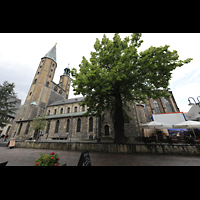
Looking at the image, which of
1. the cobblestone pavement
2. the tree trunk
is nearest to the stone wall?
the tree trunk

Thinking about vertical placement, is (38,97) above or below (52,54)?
below

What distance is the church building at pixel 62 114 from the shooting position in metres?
18.6

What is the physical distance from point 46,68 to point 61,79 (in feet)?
45.1

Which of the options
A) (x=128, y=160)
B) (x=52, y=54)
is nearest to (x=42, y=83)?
(x=52, y=54)

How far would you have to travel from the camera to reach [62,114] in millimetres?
27281

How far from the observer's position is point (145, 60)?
299 inches

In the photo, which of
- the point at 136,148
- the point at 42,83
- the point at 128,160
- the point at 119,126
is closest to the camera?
the point at 128,160

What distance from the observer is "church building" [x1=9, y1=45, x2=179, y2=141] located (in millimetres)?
→ 18556

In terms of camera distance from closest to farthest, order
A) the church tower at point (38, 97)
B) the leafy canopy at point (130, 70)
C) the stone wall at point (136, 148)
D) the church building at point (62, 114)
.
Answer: the leafy canopy at point (130, 70), the stone wall at point (136, 148), the church building at point (62, 114), the church tower at point (38, 97)

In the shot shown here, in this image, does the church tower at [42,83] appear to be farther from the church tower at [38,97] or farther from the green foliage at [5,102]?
the green foliage at [5,102]

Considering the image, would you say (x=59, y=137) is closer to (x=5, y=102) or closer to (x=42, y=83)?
(x=5, y=102)

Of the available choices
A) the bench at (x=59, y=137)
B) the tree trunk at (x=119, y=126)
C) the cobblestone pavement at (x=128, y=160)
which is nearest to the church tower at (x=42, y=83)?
the bench at (x=59, y=137)
